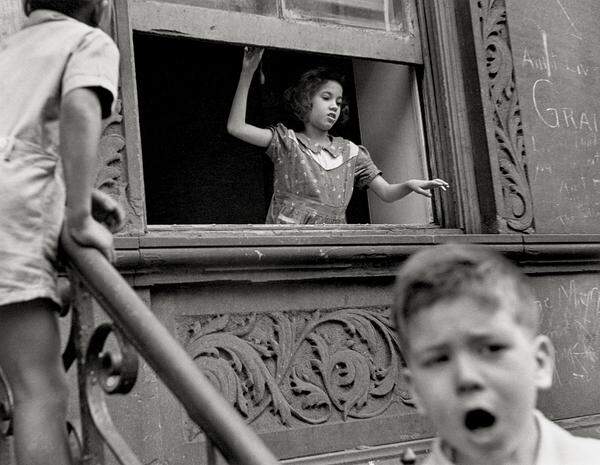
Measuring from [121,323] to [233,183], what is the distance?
5045mm

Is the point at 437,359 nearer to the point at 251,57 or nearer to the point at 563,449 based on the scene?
the point at 563,449

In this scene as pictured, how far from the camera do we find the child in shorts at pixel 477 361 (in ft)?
5.20

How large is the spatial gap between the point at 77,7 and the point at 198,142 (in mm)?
4496

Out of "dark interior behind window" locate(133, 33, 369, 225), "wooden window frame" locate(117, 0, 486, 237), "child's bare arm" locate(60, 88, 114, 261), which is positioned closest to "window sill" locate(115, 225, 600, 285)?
"wooden window frame" locate(117, 0, 486, 237)

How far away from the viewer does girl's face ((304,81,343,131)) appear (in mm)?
4984

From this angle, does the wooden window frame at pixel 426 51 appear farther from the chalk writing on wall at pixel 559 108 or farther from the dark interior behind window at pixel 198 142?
the dark interior behind window at pixel 198 142

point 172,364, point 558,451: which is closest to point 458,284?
point 558,451

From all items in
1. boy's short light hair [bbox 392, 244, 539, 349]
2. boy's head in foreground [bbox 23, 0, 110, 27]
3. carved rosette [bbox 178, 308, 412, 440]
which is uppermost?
boy's head in foreground [bbox 23, 0, 110, 27]

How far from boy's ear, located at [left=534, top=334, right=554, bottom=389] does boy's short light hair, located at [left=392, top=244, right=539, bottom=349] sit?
0.11 feet

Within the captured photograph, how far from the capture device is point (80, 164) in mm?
2469

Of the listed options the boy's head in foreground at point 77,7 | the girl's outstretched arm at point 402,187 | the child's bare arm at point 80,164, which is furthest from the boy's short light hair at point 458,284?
the girl's outstretched arm at point 402,187

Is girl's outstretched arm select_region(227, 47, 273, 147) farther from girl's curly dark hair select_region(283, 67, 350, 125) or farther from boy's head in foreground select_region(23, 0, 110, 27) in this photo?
boy's head in foreground select_region(23, 0, 110, 27)

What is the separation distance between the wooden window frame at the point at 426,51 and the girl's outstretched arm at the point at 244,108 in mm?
115

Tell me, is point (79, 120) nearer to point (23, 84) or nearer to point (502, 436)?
point (23, 84)
